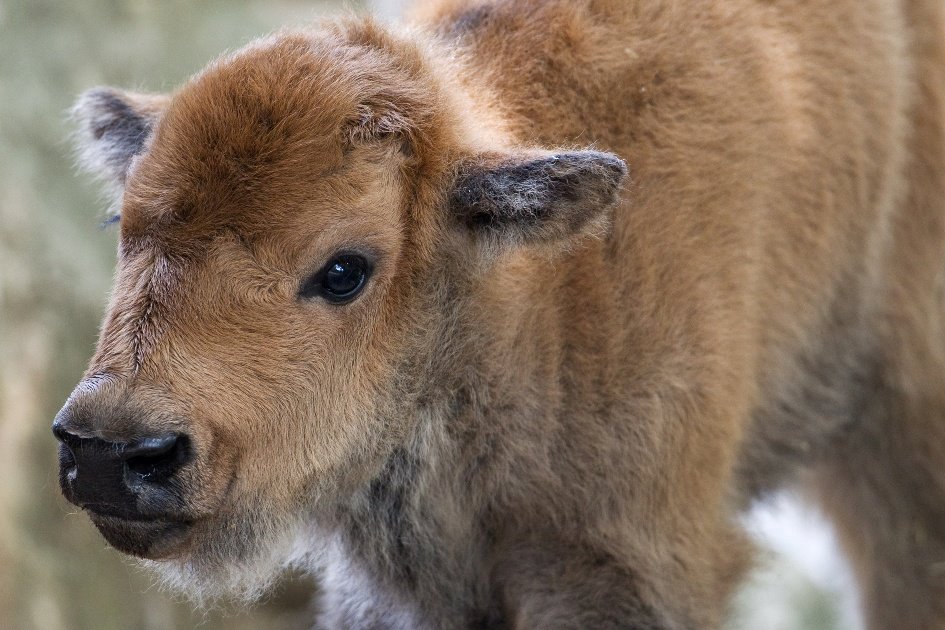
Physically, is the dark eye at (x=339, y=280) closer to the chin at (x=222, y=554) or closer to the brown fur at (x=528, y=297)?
the brown fur at (x=528, y=297)

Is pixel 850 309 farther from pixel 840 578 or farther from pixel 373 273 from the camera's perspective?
pixel 373 273

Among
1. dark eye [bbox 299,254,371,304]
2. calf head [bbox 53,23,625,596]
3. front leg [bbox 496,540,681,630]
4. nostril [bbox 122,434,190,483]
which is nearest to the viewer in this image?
nostril [bbox 122,434,190,483]

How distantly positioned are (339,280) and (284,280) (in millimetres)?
179

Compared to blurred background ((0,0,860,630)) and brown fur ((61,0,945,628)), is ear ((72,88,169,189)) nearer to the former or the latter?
brown fur ((61,0,945,628))

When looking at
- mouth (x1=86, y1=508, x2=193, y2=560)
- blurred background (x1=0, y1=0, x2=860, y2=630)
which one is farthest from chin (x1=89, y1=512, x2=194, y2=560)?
blurred background (x1=0, y1=0, x2=860, y2=630)

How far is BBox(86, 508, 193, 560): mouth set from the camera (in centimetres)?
324

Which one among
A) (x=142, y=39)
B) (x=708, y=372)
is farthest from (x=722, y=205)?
(x=142, y=39)

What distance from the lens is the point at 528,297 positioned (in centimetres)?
404

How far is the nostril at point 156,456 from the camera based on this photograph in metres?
3.09

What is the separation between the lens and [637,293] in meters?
4.16

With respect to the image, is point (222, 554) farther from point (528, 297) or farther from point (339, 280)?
Answer: point (528, 297)

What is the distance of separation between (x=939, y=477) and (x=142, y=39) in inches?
216

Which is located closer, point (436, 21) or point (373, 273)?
point (373, 273)

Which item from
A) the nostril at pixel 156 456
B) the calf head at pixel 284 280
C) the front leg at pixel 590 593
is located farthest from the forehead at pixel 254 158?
the front leg at pixel 590 593
